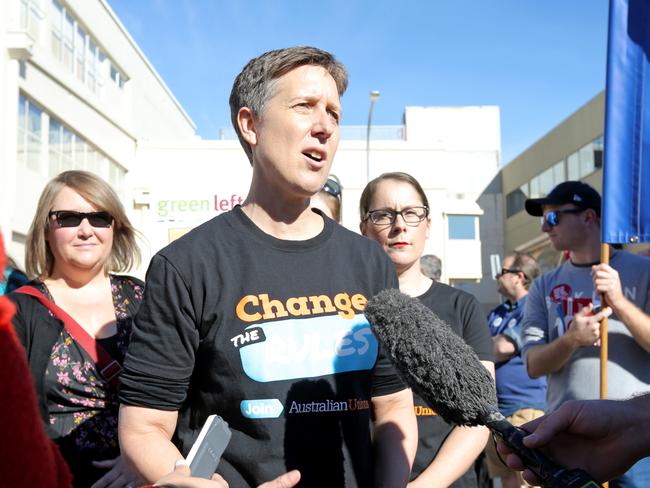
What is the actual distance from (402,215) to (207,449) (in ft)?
6.71

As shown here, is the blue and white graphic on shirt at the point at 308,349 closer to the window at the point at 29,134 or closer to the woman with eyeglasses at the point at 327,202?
the woman with eyeglasses at the point at 327,202

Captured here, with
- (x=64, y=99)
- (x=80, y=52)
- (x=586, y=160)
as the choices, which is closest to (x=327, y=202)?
(x=64, y=99)

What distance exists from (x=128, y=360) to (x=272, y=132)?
83 centimetres

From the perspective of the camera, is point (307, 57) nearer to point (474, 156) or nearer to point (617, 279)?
point (617, 279)

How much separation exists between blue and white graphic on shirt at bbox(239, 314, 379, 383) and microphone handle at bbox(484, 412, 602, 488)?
57 cm

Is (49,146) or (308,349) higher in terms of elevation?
(49,146)

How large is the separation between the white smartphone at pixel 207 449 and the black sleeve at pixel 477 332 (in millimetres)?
1700

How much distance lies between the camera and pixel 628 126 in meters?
3.75

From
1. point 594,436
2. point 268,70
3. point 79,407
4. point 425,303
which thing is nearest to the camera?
point 594,436

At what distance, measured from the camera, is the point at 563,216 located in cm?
432

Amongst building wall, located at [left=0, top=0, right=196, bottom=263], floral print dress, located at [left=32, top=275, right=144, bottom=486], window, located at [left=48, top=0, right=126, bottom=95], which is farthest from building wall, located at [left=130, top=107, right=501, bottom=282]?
floral print dress, located at [left=32, top=275, right=144, bottom=486]

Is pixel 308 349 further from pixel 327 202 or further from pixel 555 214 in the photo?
pixel 555 214

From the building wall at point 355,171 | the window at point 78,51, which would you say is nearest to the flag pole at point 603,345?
the building wall at point 355,171

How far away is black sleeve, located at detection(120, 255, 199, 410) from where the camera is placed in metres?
1.90
